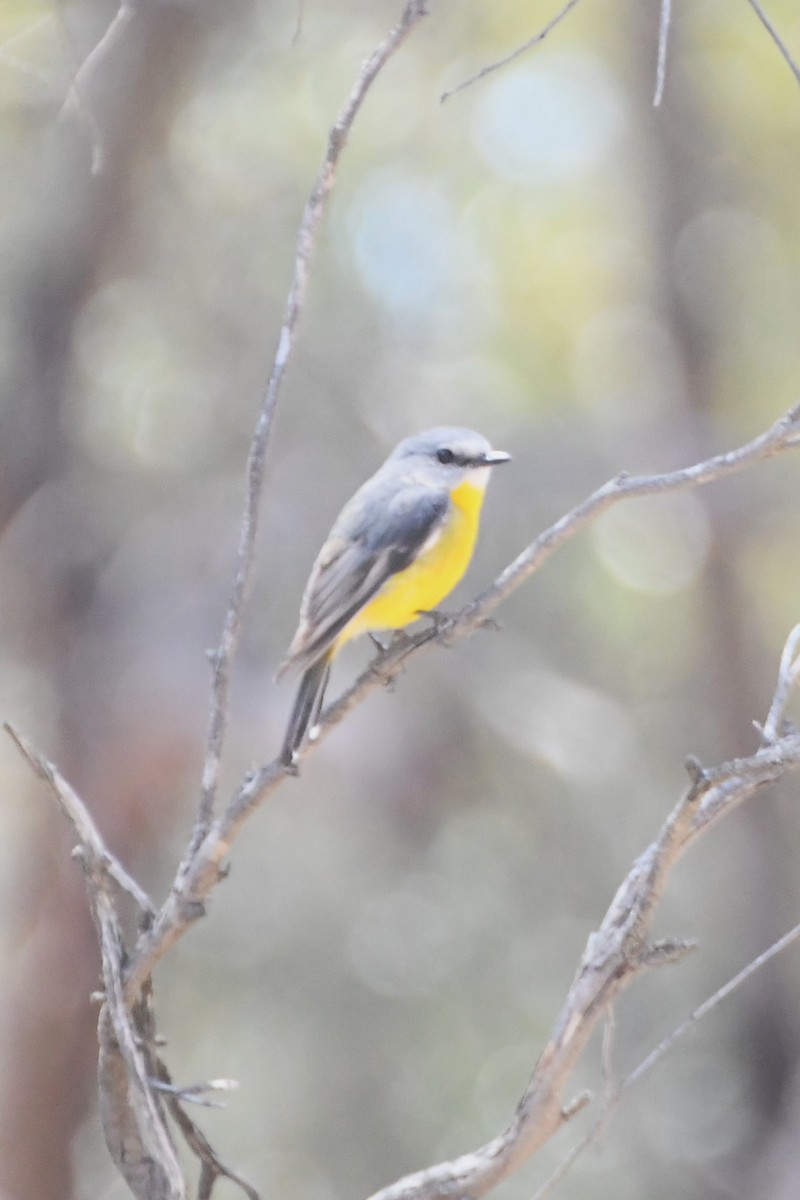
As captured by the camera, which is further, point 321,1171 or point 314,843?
point 314,843

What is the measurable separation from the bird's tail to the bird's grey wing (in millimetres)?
67

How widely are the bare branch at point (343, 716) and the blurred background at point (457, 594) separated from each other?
3.67 m

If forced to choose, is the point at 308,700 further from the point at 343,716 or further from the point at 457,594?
the point at 457,594

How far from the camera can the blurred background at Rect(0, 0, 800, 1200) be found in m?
5.50

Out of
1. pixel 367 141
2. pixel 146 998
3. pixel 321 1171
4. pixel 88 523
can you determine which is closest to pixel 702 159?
pixel 367 141

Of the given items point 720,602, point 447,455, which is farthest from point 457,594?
point 447,455

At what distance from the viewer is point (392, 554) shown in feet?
9.96

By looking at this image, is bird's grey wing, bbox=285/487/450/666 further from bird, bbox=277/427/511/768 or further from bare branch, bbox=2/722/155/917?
bare branch, bbox=2/722/155/917

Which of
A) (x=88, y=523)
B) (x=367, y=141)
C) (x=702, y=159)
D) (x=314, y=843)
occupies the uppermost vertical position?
(x=702, y=159)

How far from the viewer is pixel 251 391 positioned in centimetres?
591

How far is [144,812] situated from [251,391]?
174 cm

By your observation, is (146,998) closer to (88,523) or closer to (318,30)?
(88,523)

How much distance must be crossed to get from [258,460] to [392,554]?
154cm

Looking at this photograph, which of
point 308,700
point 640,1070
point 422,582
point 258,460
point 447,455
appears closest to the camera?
point 640,1070
